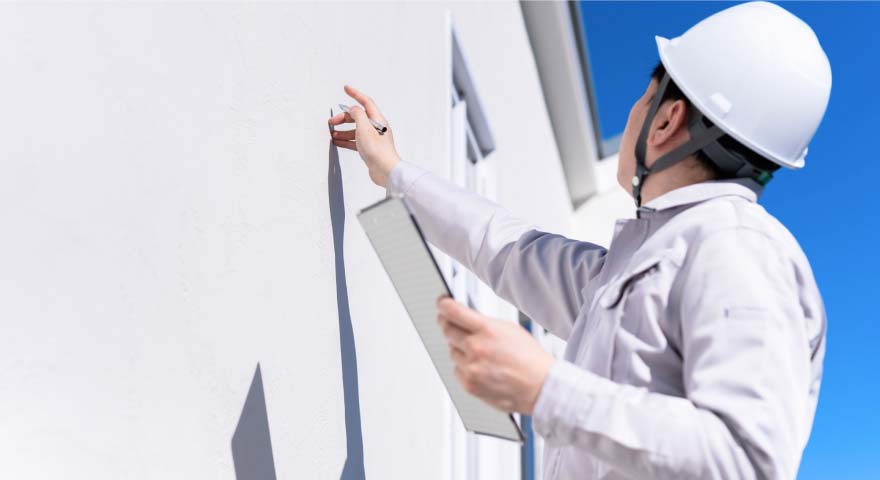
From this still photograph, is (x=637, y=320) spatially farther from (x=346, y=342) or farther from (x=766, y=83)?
(x=346, y=342)

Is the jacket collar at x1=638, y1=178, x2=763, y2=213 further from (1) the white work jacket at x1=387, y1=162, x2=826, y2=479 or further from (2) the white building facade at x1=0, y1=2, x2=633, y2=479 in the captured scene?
(2) the white building facade at x1=0, y1=2, x2=633, y2=479

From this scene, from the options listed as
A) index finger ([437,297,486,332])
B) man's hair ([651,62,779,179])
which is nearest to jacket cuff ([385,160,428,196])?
man's hair ([651,62,779,179])

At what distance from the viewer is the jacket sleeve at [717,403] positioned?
0.91 metres

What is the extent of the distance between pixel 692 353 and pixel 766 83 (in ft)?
1.77

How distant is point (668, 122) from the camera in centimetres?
136

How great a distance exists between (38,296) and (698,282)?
0.78 meters

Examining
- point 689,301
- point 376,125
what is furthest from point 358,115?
point 689,301

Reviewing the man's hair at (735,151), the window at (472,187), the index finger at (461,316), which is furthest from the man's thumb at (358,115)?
the window at (472,187)

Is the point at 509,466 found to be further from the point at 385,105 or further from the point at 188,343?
the point at 188,343

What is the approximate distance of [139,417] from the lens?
0.94m

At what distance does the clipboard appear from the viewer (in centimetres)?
101

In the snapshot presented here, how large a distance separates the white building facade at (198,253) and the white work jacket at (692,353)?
478mm

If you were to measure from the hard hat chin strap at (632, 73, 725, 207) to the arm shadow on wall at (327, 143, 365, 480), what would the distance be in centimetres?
64

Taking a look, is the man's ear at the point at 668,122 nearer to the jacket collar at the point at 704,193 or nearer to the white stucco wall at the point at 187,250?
the jacket collar at the point at 704,193
